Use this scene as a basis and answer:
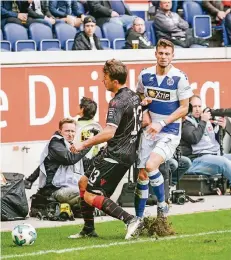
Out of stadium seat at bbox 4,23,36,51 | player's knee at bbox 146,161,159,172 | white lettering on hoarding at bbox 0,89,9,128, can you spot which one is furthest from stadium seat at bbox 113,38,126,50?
player's knee at bbox 146,161,159,172

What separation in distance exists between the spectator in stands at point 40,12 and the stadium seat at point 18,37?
53 cm

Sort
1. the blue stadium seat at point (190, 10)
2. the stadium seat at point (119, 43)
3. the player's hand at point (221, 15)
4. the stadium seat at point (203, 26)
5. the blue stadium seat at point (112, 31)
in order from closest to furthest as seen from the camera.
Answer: the stadium seat at point (119, 43) < the blue stadium seat at point (112, 31) < the stadium seat at point (203, 26) < the blue stadium seat at point (190, 10) < the player's hand at point (221, 15)

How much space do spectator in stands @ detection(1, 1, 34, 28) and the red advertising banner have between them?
1.66 meters

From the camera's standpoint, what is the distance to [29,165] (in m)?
15.8

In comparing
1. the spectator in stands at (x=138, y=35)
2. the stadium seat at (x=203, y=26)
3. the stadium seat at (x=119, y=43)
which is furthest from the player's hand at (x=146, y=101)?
the stadium seat at (x=203, y=26)

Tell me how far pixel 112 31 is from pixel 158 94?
746cm

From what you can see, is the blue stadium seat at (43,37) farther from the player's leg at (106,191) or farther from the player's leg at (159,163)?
the player's leg at (106,191)

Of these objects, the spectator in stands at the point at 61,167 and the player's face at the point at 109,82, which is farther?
the spectator in stands at the point at 61,167

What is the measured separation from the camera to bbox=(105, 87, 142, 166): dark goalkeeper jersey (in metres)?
10.4

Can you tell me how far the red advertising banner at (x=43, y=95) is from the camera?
1552 cm

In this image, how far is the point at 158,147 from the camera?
1093 cm

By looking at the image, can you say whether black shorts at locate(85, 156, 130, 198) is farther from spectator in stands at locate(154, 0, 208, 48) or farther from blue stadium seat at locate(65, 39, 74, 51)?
spectator in stands at locate(154, 0, 208, 48)

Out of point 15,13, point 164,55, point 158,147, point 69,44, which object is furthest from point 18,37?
point 158,147

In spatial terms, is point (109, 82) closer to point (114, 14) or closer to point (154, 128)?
point (154, 128)
